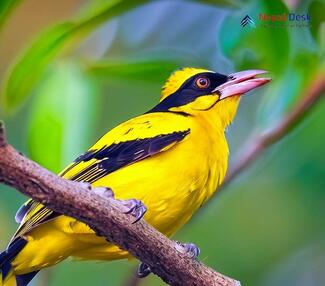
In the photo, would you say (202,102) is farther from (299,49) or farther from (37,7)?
(37,7)

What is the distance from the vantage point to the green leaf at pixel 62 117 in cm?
275

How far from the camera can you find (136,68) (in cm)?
288

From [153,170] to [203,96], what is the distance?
14.6 inches

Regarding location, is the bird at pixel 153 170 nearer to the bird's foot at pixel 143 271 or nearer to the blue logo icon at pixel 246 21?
the bird's foot at pixel 143 271

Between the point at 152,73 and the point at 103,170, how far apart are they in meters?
0.50

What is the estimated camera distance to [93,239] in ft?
8.80

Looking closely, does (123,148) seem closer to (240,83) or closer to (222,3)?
(240,83)

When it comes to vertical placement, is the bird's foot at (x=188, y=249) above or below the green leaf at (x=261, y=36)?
below

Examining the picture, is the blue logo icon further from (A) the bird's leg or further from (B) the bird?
(A) the bird's leg

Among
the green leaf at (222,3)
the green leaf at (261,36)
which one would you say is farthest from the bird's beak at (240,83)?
the green leaf at (222,3)

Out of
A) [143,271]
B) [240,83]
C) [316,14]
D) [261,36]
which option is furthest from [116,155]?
[316,14]

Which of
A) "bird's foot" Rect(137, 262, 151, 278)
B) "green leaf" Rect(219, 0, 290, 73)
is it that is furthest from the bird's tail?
"green leaf" Rect(219, 0, 290, 73)

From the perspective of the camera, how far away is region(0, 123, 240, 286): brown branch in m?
2.00

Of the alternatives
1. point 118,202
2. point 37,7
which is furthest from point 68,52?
point 118,202
